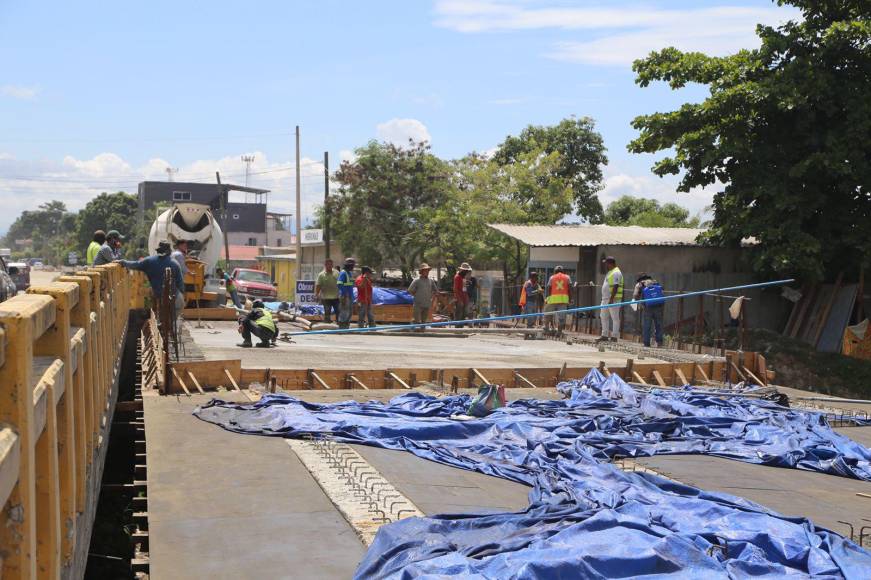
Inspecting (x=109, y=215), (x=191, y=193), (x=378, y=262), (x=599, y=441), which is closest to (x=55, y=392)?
(x=599, y=441)

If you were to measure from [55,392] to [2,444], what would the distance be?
1160mm

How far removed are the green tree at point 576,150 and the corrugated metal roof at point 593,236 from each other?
17120mm

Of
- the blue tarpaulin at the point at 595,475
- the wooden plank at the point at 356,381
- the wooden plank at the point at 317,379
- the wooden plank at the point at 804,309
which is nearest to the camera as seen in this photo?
the blue tarpaulin at the point at 595,475

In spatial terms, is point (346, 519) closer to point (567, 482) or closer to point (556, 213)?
point (567, 482)

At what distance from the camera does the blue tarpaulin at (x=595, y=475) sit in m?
5.17

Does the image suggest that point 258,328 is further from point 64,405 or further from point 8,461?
point 8,461

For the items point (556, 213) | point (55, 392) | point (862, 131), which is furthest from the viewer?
point (556, 213)

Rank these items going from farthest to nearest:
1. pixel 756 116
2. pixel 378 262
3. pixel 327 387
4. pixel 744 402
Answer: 1. pixel 378 262
2. pixel 756 116
3. pixel 327 387
4. pixel 744 402

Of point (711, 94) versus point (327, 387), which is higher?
point (711, 94)

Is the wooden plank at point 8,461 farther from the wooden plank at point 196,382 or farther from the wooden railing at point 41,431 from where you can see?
the wooden plank at point 196,382

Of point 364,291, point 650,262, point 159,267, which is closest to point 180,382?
point 159,267

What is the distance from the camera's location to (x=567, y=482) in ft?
24.0

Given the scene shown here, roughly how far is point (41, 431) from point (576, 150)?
48.9 m

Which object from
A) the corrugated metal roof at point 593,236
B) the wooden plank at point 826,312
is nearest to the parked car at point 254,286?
the corrugated metal roof at point 593,236
